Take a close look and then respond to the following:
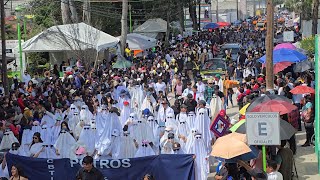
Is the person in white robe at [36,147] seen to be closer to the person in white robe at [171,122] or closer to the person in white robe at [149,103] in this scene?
the person in white robe at [171,122]

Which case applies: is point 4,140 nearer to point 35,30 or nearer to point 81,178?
point 81,178

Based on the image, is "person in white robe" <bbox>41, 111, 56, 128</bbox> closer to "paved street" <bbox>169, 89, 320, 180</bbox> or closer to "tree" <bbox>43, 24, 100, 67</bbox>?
"paved street" <bbox>169, 89, 320, 180</bbox>

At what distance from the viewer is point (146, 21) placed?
51844 mm

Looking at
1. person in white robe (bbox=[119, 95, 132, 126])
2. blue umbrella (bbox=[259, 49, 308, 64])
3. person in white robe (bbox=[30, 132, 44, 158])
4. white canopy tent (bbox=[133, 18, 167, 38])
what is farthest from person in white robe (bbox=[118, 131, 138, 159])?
white canopy tent (bbox=[133, 18, 167, 38])

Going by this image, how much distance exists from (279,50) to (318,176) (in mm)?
10866

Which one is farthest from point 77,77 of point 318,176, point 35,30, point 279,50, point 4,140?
point 35,30

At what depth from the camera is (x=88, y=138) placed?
47.5 feet

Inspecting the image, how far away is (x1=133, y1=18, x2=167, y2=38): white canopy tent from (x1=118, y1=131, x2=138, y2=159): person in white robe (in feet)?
117

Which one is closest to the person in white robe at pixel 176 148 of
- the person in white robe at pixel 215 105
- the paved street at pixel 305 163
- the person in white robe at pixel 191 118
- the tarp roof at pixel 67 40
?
the paved street at pixel 305 163

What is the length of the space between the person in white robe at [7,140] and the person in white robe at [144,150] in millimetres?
3102

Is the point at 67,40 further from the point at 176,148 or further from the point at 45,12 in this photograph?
the point at 176,148

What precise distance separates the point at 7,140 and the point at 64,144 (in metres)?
1.47

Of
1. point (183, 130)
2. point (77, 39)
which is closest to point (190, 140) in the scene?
point (183, 130)

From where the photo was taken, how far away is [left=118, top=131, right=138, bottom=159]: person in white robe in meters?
13.7
